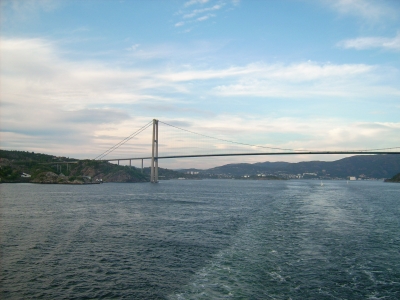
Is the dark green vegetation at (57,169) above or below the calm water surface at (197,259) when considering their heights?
above

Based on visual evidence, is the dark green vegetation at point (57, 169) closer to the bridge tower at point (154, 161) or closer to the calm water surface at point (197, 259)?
the bridge tower at point (154, 161)

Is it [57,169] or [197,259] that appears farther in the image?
[57,169]

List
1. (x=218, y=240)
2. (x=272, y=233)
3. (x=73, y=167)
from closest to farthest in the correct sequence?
(x=218, y=240)
(x=272, y=233)
(x=73, y=167)

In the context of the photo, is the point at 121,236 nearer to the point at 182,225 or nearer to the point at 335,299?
the point at 182,225

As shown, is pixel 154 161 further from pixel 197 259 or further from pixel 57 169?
pixel 197 259

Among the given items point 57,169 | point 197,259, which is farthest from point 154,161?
point 197,259

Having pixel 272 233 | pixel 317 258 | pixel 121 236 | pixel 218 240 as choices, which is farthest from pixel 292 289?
pixel 121 236

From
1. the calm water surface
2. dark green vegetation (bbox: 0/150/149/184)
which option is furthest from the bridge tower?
the calm water surface

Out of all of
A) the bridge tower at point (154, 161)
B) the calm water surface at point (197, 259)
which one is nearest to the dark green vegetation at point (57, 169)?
the bridge tower at point (154, 161)

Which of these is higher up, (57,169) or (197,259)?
(57,169)

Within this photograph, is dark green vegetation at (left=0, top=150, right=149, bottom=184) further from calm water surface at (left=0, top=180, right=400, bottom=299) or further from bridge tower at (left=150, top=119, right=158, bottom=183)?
calm water surface at (left=0, top=180, right=400, bottom=299)

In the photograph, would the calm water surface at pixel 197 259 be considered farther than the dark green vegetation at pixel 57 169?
No
